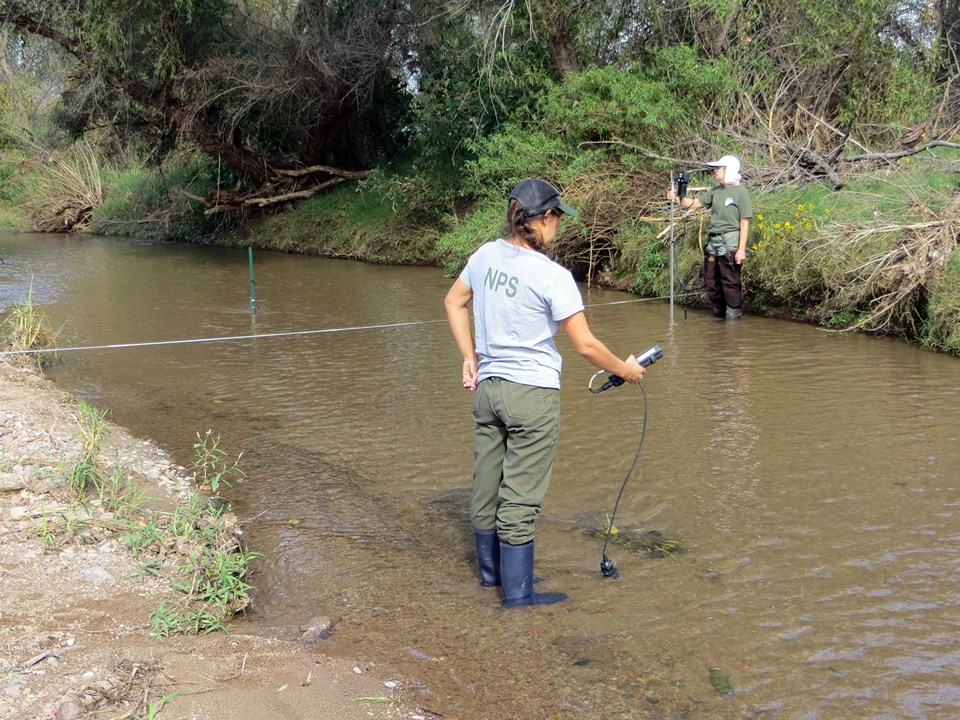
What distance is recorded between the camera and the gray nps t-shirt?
4.42 metres

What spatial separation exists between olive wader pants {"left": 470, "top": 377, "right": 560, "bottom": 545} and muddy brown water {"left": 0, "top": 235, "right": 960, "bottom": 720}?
1.57 ft

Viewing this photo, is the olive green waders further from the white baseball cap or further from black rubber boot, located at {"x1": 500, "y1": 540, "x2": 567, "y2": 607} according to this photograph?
the white baseball cap

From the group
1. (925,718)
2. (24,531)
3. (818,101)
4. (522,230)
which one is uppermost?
(818,101)

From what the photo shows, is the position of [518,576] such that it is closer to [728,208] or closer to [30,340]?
[30,340]

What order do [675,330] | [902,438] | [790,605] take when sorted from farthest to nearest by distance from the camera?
[675,330] < [902,438] < [790,605]

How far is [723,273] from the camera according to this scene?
473 inches

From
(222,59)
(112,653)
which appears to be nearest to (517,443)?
(112,653)

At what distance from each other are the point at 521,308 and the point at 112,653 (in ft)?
7.02

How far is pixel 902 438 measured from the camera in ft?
23.7

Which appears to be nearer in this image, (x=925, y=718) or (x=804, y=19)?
(x=925, y=718)

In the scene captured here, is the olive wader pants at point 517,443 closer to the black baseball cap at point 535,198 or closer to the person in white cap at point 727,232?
the black baseball cap at point 535,198

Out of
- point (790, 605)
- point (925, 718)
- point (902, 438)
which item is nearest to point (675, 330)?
point (902, 438)

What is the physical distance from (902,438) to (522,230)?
4.08 m

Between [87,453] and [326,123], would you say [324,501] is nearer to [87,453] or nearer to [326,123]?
[87,453]
